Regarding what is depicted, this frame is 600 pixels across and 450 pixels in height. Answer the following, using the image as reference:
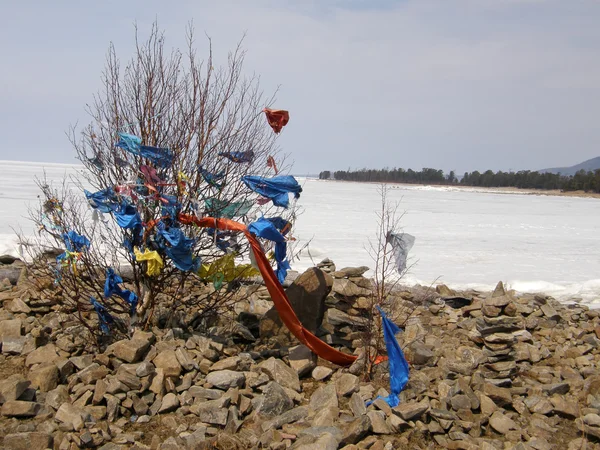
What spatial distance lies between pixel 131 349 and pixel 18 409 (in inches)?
43.0

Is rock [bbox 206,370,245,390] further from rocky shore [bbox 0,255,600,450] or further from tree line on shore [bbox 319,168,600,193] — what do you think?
tree line on shore [bbox 319,168,600,193]

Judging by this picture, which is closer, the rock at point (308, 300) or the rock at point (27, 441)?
the rock at point (27, 441)

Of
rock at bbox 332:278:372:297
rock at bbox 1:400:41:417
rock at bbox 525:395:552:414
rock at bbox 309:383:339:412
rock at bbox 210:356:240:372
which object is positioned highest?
rock at bbox 332:278:372:297

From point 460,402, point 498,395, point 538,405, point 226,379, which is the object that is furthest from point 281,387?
point 538,405

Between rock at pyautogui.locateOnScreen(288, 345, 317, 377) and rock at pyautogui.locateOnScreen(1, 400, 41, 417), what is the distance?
8.23ft

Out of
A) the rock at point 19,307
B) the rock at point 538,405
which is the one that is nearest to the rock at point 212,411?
the rock at point 538,405

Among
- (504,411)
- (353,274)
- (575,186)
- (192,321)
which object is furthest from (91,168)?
(575,186)

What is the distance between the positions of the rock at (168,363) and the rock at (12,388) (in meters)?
1.18

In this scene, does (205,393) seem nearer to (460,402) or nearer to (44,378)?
(44,378)

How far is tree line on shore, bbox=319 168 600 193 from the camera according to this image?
61688 millimetres

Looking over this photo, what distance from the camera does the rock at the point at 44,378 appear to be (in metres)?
5.02

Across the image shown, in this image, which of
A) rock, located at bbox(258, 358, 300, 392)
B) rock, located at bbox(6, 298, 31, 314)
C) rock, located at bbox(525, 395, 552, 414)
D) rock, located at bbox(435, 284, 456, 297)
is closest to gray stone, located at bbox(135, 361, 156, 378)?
rock, located at bbox(258, 358, 300, 392)

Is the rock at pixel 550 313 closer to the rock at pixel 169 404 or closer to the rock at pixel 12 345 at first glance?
the rock at pixel 169 404

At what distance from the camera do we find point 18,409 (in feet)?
14.9
